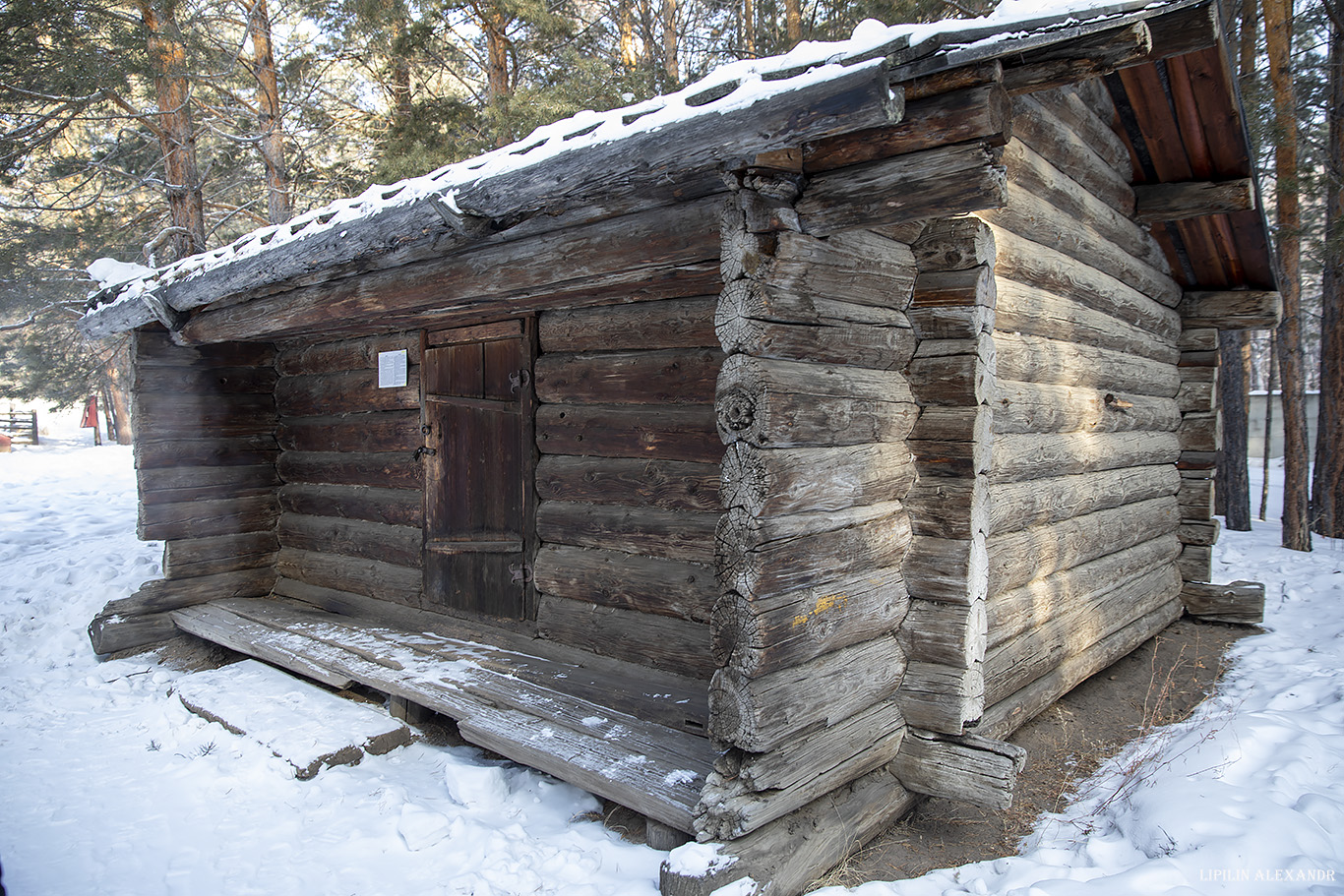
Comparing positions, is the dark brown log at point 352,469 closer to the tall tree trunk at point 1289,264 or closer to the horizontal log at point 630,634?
the horizontal log at point 630,634

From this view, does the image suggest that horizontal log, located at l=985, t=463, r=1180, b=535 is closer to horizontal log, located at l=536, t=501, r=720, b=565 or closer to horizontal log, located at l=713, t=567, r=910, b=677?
horizontal log, located at l=713, t=567, r=910, b=677

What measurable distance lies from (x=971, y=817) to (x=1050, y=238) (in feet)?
10.1

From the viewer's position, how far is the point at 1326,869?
2.86 metres

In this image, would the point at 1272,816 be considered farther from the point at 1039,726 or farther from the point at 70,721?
the point at 70,721

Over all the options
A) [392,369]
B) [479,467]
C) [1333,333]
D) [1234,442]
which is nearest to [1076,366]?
[479,467]

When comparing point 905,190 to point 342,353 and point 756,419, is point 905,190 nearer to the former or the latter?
point 756,419

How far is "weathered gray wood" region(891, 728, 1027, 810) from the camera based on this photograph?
3309 millimetres

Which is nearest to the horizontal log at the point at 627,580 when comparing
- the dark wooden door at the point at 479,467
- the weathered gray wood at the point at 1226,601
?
the dark wooden door at the point at 479,467

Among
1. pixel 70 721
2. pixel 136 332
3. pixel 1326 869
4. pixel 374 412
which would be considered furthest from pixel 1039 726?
pixel 136 332

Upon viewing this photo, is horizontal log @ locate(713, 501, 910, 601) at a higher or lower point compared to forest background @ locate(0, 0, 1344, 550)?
lower

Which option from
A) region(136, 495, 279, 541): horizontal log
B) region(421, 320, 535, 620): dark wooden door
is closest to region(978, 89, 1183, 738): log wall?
region(421, 320, 535, 620): dark wooden door

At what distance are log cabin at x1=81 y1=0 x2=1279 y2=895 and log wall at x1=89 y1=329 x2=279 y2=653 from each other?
3cm

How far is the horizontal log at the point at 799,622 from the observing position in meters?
2.84

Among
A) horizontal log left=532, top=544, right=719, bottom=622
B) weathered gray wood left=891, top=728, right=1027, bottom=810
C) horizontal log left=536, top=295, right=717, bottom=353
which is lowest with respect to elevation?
weathered gray wood left=891, top=728, right=1027, bottom=810
